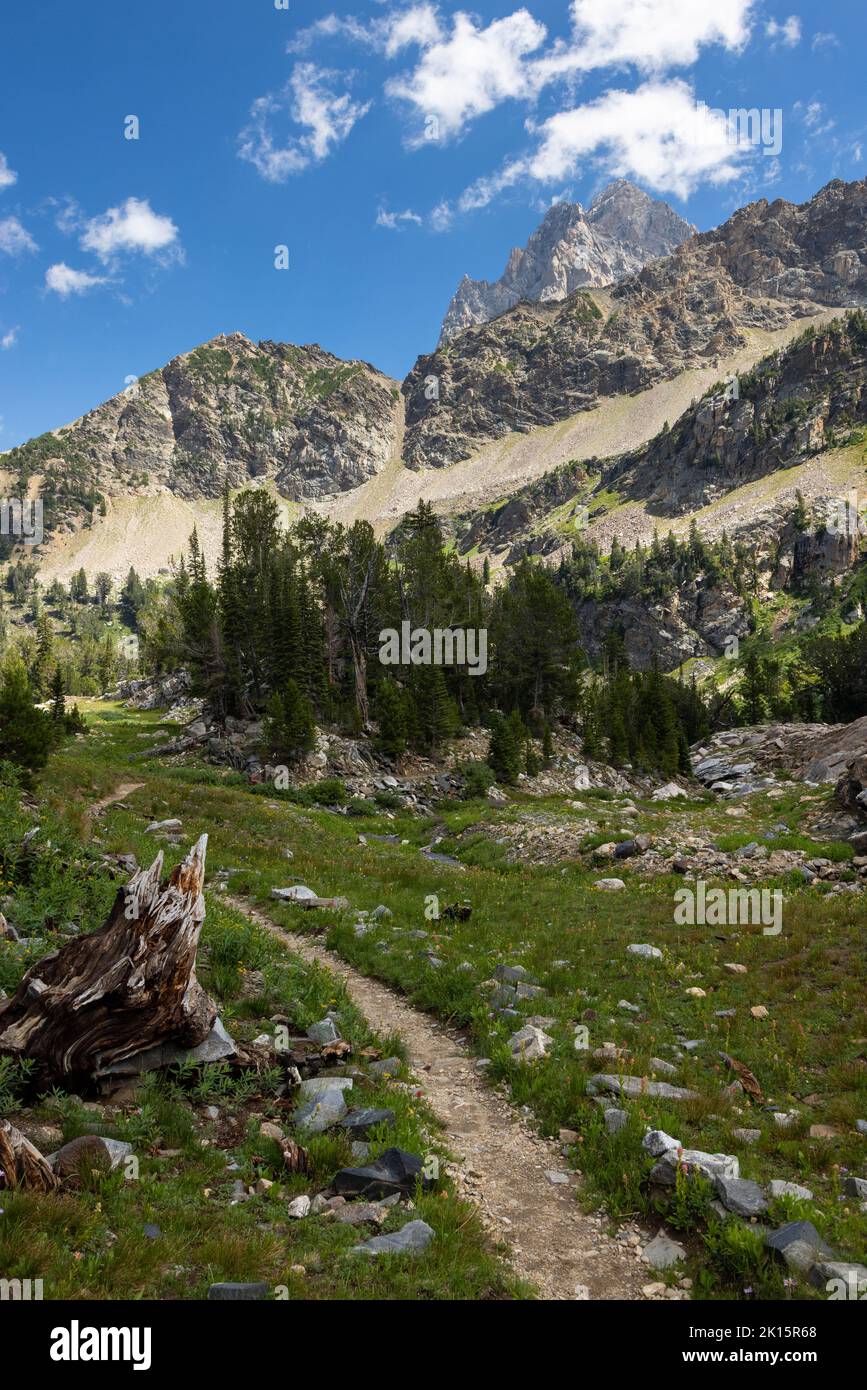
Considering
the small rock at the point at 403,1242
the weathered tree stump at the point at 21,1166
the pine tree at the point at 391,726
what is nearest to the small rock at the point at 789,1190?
the small rock at the point at 403,1242

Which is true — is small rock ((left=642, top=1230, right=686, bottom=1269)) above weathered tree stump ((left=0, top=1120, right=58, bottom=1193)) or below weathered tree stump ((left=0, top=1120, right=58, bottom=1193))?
below

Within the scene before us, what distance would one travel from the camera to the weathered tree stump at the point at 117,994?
6.96 m

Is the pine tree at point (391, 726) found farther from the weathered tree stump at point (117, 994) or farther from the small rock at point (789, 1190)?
the small rock at point (789, 1190)

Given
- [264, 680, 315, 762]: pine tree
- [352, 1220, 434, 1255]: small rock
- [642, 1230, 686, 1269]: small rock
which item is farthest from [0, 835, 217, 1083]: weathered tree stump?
[264, 680, 315, 762]: pine tree

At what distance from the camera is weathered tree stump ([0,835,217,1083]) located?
22.8 feet

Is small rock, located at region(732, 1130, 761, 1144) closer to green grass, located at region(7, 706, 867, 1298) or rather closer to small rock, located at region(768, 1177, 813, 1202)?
green grass, located at region(7, 706, 867, 1298)

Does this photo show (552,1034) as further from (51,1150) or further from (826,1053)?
(51,1150)

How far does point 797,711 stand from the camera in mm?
115125

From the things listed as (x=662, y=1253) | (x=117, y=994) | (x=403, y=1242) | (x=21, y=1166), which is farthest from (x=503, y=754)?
(x=21, y=1166)

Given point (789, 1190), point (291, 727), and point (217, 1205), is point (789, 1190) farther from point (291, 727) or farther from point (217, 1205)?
point (291, 727)

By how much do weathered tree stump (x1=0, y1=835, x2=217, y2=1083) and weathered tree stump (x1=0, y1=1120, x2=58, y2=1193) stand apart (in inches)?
65.6

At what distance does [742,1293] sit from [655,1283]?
0.72 metres

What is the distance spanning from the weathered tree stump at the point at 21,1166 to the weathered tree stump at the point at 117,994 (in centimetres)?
167

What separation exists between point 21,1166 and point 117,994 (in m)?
1.89
